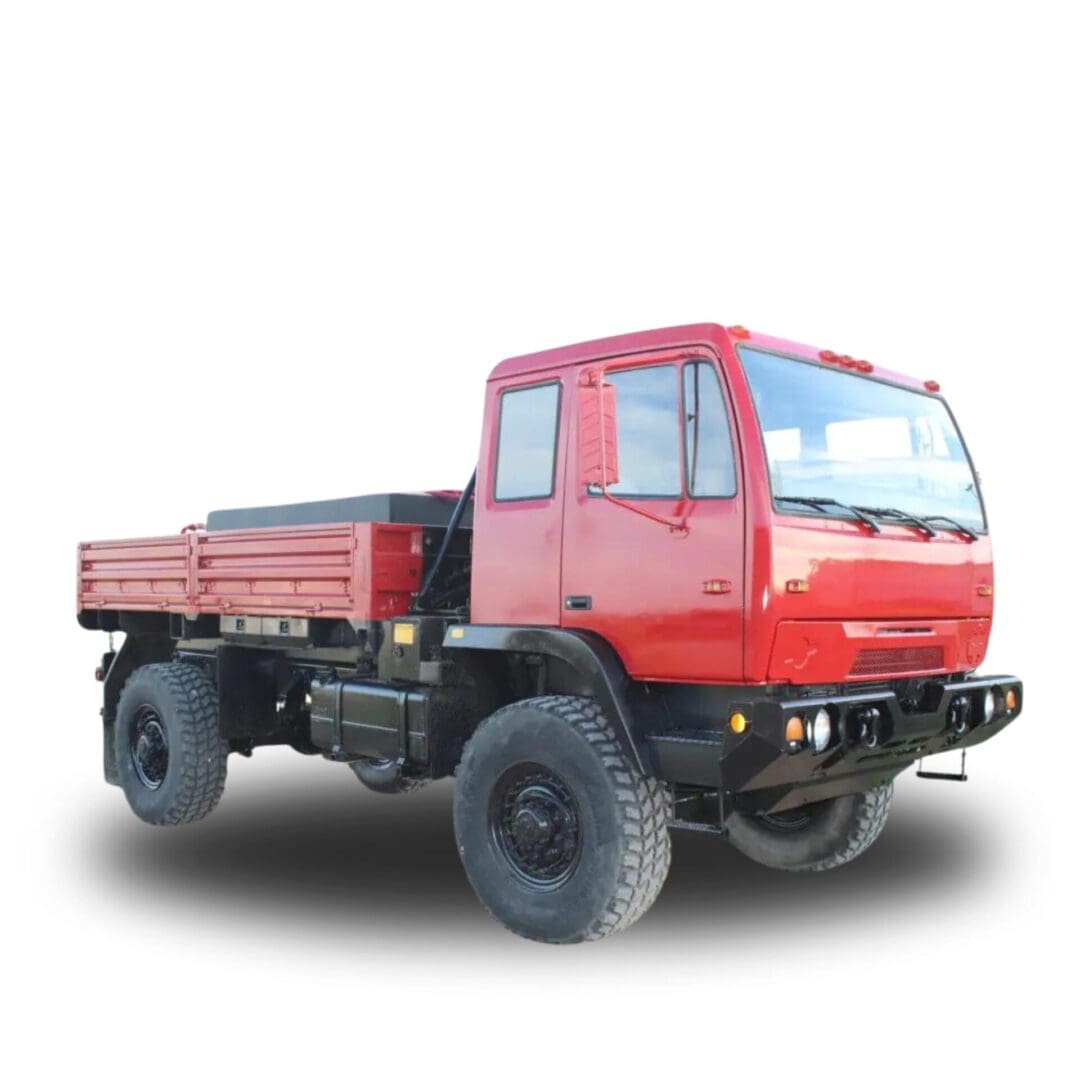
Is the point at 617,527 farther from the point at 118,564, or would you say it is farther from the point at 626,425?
the point at 118,564

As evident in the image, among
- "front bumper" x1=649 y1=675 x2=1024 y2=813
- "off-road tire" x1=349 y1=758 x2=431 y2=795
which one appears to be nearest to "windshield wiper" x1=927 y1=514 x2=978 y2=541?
"front bumper" x1=649 y1=675 x2=1024 y2=813

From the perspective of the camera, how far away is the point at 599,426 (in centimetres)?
566

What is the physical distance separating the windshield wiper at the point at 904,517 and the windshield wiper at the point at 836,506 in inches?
3.4

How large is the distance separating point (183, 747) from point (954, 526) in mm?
5278

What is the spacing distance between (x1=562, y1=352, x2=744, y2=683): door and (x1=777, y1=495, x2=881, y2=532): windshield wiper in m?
0.34

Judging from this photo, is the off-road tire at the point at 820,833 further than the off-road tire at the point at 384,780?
No

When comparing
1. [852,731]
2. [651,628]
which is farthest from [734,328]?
[852,731]

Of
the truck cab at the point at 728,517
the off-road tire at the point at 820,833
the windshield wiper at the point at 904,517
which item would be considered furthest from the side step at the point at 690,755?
the off-road tire at the point at 820,833

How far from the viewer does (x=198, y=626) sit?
8.85 meters

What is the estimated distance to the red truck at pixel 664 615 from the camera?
5.48 m

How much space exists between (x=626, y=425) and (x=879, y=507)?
135 centimetres

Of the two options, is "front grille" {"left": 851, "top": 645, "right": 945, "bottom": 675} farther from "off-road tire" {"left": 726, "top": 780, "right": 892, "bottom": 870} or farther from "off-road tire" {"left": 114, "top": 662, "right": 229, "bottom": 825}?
"off-road tire" {"left": 114, "top": 662, "right": 229, "bottom": 825}

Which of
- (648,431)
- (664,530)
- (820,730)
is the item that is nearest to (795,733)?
(820,730)

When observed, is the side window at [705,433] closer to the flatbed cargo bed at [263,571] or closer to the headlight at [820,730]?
the headlight at [820,730]
